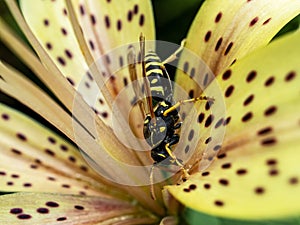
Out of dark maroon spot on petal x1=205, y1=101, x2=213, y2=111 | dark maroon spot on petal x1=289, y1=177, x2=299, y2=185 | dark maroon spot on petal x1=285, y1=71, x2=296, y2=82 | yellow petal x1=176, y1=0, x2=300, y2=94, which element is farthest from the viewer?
yellow petal x1=176, y1=0, x2=300, y2=94

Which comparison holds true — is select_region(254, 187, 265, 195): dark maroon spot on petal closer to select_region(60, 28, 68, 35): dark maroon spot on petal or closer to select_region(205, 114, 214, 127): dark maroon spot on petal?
select_region(205, 114, 214, 127): dark maroon spot on petal

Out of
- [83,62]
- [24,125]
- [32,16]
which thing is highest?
[32,16]

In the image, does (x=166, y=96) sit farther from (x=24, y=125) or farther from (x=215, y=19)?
(x=24, y=125)

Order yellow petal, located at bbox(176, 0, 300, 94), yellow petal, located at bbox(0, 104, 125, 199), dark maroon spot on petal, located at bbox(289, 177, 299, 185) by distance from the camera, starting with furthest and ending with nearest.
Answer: yellow petal, located at bbox(0, 104, 125, 199), yellow petal, located at bbox(176, 0, 300, 94), dark maroon spot on petal, located at bbox(289, 177, 299, 185)

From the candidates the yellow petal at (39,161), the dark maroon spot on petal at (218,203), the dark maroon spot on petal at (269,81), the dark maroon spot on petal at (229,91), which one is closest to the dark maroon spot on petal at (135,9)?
the yellow petal at (39,161)

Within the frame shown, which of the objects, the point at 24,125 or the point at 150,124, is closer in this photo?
the point at 150,124

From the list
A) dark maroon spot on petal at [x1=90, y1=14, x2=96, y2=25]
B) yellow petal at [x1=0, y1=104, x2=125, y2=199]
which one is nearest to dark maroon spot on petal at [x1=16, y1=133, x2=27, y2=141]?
yellow petal at [x1=0, y1=104, x2=125, y2=199]

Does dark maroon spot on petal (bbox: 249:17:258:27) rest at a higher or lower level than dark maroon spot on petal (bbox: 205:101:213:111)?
higher

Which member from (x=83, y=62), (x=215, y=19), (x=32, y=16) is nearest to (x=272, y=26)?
(x=215, y=19)

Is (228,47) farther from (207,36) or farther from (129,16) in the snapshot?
(129,16)
